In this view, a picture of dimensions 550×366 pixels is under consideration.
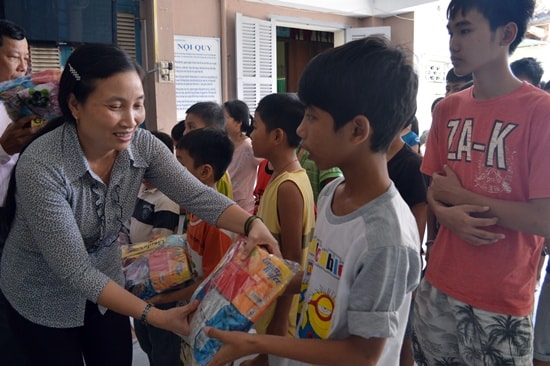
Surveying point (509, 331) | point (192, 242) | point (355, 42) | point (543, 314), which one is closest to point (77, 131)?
point (192, 242)

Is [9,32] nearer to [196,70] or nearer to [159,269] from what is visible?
[159,269]

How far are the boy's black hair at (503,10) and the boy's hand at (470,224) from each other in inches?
19.8

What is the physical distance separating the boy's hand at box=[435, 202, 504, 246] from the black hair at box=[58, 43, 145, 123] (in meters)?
0.96

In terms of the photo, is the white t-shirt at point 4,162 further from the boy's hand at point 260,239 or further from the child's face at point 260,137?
the boy's hand at point 260,239

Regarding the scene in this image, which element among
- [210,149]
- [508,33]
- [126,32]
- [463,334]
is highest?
[126,32]

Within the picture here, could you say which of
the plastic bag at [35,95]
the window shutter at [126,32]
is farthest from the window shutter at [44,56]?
the plastic bag at [35,95]

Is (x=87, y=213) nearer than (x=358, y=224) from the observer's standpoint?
No

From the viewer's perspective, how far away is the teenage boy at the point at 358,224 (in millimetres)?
786

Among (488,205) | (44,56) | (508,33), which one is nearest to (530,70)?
(508,33)

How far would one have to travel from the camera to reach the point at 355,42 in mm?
866

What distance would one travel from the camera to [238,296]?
0.91 m

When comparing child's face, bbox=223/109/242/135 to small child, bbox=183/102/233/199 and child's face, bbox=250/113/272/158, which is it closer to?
small child, bbox=183/102/233/199

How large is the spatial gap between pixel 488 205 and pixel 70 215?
108cm

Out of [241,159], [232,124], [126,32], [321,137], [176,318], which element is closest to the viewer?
[321,137]
